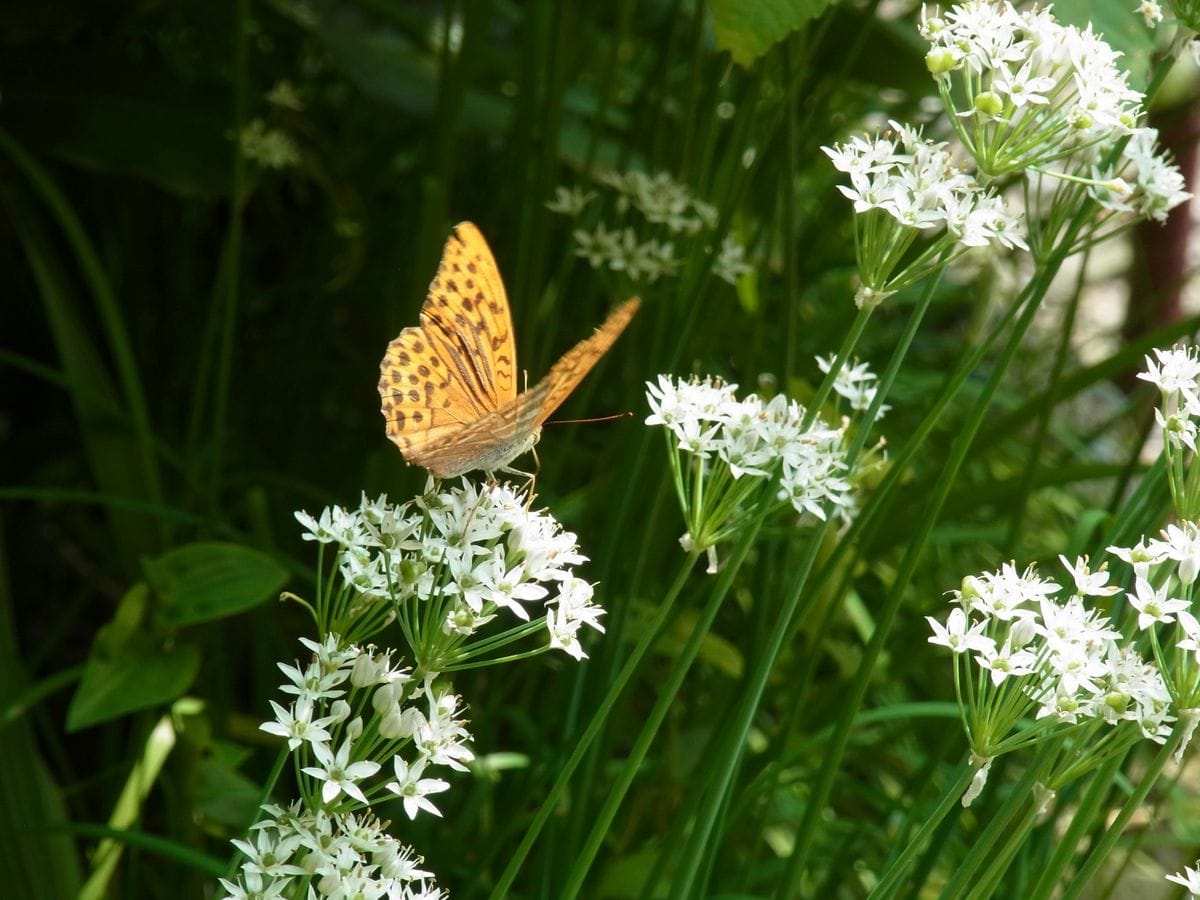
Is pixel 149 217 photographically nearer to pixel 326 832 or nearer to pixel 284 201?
pixel 284 201

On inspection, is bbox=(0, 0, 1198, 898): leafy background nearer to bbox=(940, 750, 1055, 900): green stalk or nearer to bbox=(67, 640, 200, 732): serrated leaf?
bbox=(67, 640, 200, 732): serrated leaf

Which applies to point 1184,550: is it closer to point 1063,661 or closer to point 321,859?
point 1063,661

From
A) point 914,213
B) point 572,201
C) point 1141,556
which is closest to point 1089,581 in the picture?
point 1141,556

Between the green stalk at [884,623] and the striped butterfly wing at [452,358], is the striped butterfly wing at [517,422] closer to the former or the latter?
the striped butterfly wing at [452,358]

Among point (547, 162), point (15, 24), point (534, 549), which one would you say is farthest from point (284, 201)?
point (534, 549)

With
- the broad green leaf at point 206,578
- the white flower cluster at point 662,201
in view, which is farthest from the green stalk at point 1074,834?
the white flower cluster at point 662,201
